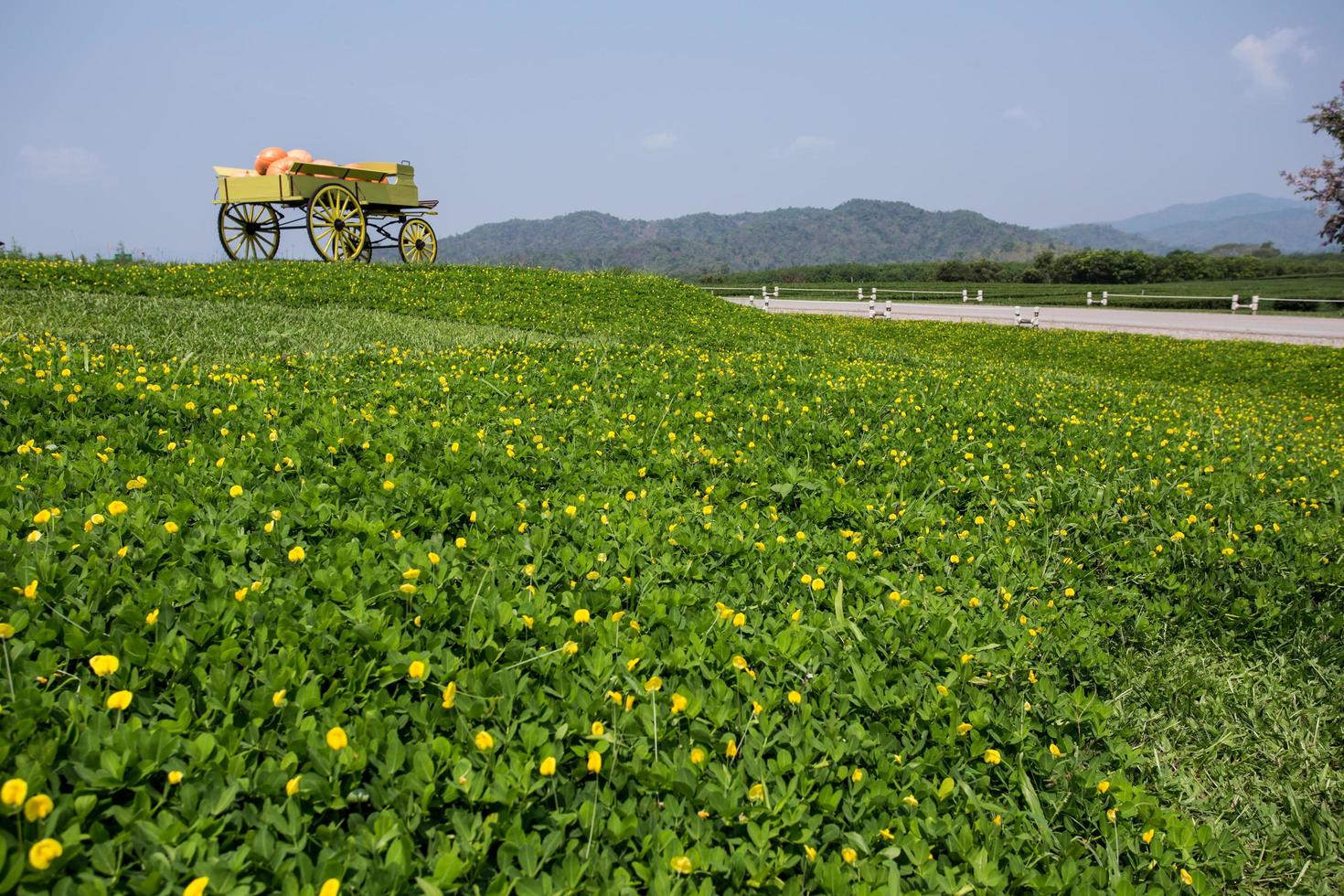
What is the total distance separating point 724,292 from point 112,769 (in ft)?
140

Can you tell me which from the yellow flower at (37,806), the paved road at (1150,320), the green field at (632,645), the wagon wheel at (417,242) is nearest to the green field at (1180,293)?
the paved road at (1150,320)

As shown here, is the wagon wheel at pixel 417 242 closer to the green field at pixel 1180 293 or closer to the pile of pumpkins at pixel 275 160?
the pile of pumpkins at pixel 275 160

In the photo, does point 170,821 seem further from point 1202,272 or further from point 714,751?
point 1202,272

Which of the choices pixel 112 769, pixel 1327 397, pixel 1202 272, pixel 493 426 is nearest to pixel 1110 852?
pixel 112 769

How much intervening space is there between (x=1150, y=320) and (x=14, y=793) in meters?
30.0

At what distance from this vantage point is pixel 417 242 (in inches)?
807

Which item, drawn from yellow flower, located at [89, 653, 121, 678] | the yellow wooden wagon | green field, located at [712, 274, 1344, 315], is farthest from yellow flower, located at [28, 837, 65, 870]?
green field, located at [712, 274, 1344, 315]

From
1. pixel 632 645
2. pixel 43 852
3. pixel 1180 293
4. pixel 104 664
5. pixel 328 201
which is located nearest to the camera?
pixel 43 852

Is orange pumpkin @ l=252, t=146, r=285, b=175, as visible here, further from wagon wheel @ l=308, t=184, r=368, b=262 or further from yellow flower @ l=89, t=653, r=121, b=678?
yellow flower @ l=89, t=653, r=121, b=678

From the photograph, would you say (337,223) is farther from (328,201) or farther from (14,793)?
(14,793)

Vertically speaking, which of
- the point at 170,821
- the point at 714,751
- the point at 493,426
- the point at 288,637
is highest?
the point at 493,426

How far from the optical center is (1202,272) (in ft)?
164

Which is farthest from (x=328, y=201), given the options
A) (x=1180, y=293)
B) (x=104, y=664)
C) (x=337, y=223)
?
(x=1180, y=293)

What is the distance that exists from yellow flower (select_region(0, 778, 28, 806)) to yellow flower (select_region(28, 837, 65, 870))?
0.35 ft
